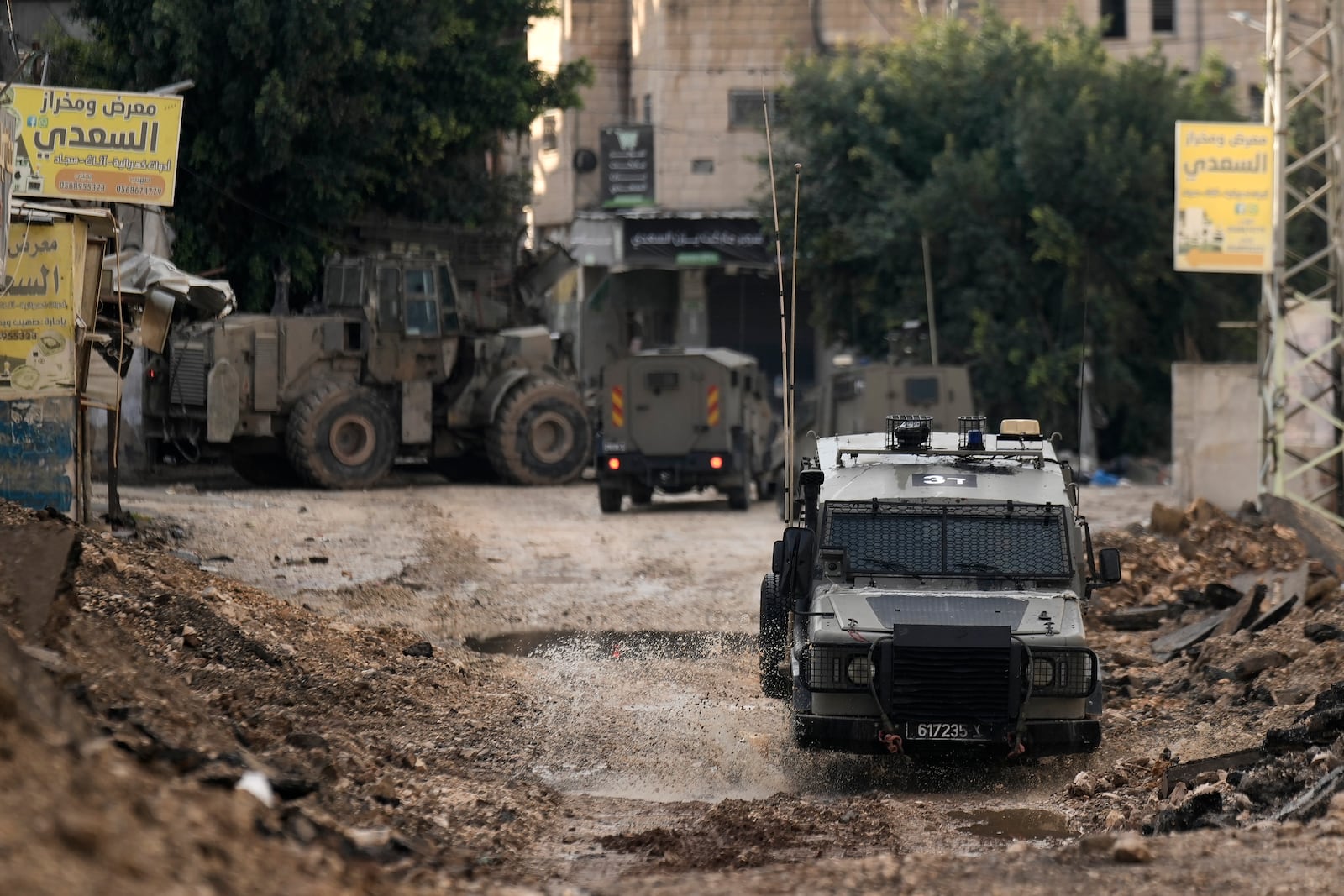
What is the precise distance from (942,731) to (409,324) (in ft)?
57.0

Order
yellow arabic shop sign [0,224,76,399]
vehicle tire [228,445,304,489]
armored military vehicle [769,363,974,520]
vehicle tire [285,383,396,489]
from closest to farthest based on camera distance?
yellow arabic shop sign [0,224,76,399], armored military vehicle [769,363,974,520], vehicle tire [285,383,396,489], vehicle tire [228,445,304,489]

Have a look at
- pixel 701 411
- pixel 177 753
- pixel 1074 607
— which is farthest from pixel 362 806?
pixel 701 411

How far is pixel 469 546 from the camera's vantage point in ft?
61.8

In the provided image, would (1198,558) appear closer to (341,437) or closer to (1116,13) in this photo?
(341,437)

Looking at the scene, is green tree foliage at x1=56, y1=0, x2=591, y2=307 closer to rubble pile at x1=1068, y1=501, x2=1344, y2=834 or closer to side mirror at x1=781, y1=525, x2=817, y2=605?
rubble pile at x1=1068, y1=501, x2=1344, y2=834

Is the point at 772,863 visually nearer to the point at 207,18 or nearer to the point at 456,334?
the point at 456,334

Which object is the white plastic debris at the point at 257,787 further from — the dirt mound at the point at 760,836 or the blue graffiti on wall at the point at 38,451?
the blue graffiti on wall at the point at 38,451

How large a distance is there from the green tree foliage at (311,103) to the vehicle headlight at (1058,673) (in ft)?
64.8

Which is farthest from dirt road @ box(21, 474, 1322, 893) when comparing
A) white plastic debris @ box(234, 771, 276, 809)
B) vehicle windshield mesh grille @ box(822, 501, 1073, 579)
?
vehicle windshield mesh grille @ box(822, 501, 1073, 579)

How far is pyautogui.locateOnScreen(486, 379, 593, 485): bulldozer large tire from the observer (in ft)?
84.6

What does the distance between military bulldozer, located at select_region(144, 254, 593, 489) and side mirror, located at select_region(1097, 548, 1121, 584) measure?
51.7 ft

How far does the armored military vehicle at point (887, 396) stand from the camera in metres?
22.4

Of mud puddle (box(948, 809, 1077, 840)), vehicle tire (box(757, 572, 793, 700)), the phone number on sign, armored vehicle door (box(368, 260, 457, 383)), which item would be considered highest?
the phone number on sign

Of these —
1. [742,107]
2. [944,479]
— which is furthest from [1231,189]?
[742,107]
